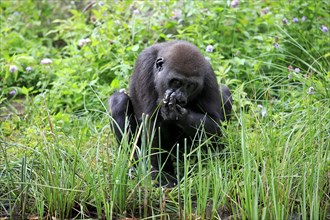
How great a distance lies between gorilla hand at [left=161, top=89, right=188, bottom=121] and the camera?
215 inches

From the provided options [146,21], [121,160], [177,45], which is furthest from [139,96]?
[146,21]

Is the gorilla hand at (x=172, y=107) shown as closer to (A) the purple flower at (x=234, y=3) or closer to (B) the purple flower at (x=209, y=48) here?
(B) the purple flower at (x=209, y=48)

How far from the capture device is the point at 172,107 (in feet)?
17.9

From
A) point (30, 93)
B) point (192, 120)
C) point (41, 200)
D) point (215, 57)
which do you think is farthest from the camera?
point (30, 93)

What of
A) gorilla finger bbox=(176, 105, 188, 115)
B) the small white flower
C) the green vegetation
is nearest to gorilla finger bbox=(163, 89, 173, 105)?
gorilla finger bbox=(176, 105, 188, 115)

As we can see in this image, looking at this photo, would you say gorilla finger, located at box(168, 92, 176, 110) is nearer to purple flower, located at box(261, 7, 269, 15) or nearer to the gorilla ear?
the gorilla ear

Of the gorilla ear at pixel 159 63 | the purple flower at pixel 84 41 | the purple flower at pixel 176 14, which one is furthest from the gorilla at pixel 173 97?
the purple flower at pixel 176 14

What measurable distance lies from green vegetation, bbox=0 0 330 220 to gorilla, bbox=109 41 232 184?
0.61 feet

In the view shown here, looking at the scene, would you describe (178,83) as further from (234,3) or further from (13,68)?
(13,68)

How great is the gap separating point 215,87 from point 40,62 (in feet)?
9.61

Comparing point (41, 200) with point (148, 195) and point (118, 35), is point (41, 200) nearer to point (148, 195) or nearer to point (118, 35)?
point (148, 195)

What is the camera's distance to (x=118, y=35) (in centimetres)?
772

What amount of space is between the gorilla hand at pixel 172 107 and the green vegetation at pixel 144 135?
325 mm

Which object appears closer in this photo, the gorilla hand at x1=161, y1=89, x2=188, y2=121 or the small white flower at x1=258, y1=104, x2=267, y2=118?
the gorilla hand at x1=161, y1=89, x2=188, y2=121
